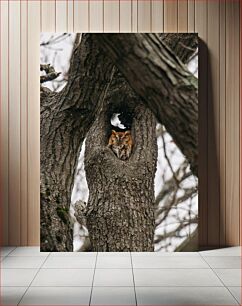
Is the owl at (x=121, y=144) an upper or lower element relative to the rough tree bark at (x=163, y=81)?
lower

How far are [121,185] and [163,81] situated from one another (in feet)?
3.09

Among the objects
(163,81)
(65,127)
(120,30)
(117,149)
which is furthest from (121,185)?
(120,30)

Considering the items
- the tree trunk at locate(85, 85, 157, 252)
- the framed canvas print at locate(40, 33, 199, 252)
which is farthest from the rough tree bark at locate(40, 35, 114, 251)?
the tree trunk at locate(85, 85, 157, 252)

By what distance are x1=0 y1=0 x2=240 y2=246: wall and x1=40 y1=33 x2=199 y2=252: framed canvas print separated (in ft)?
0.52

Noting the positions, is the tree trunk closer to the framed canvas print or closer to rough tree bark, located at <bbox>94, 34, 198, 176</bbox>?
the framed canvas print

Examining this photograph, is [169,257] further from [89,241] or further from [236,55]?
[236,55]

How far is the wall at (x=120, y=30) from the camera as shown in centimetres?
505

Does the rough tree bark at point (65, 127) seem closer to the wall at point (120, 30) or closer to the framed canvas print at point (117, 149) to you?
the framed canvas print at point (117, 149)

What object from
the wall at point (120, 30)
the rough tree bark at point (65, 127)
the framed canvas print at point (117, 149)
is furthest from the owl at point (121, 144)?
the wall at point (120, 30)

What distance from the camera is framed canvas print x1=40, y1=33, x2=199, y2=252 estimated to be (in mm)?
4863

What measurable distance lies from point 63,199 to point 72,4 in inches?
67.0

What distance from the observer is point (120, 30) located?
16.6 ft

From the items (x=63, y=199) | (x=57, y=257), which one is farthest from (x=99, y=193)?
(x=57, y=257)

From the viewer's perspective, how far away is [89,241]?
485cm
